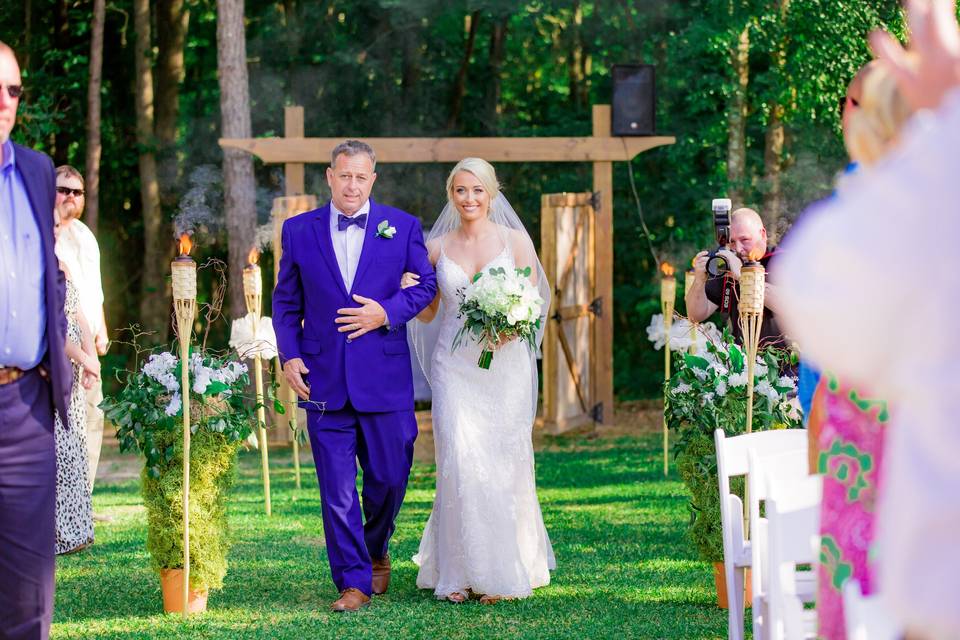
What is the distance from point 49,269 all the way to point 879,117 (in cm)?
255

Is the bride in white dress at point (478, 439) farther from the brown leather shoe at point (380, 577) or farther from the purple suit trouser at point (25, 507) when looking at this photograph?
the purple suit trouser at point (25, 507)

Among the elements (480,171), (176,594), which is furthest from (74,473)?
(480,171)

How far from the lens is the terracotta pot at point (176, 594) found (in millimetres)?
5594

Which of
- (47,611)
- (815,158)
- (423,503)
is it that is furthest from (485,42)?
(47,611)

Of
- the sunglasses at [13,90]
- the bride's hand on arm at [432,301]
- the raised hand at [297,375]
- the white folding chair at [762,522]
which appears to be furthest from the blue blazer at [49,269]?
the bride's hand on arm at [432,301]

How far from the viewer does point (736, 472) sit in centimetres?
444

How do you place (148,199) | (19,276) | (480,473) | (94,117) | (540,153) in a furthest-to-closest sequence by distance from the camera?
(148,199) < (94,117) < (540,153) < (480,473) < (19,276)

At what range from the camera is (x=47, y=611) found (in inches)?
154

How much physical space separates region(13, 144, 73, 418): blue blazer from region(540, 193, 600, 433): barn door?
26.5ft

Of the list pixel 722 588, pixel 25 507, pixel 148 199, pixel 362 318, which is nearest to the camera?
pixel 25 507

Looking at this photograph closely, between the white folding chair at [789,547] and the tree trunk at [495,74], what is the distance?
14563 millimetres

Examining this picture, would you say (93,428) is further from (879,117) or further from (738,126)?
(738,126)

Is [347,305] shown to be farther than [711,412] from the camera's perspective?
Yes

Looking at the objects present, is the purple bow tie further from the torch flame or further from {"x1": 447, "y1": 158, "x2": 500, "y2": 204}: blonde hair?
the torch flame
